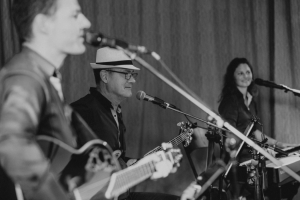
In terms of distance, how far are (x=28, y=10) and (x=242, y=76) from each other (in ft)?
9.68

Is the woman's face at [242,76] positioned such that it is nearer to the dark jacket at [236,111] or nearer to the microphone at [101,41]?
the dark jacket at [236,111]

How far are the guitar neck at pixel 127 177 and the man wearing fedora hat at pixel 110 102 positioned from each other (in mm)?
1003

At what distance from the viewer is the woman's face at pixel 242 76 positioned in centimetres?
406

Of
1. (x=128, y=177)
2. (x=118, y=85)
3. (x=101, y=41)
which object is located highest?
(x=101, y=41)

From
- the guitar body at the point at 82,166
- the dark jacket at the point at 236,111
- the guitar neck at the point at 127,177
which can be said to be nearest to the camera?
the guitar body at the point at 82,166

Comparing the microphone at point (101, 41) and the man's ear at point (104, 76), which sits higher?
the microphone at point (101, 41)

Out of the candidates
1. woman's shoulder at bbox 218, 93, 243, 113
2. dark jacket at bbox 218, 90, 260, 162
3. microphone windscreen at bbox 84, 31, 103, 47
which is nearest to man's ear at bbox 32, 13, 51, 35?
microphone windscreen at bbox 84, 31, 103, 47

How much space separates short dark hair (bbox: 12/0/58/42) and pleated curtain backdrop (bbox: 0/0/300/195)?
6.15 ft

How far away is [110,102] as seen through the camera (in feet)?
9.35

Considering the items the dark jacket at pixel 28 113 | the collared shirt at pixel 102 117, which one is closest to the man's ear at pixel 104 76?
the collared shirt at pixel 102 117

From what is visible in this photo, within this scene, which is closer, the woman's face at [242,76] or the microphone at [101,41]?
the microphone at [101,41]

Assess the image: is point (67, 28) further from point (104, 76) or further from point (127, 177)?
point (104, 76)

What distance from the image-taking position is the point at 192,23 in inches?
168

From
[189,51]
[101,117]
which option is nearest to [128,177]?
[101,117]
